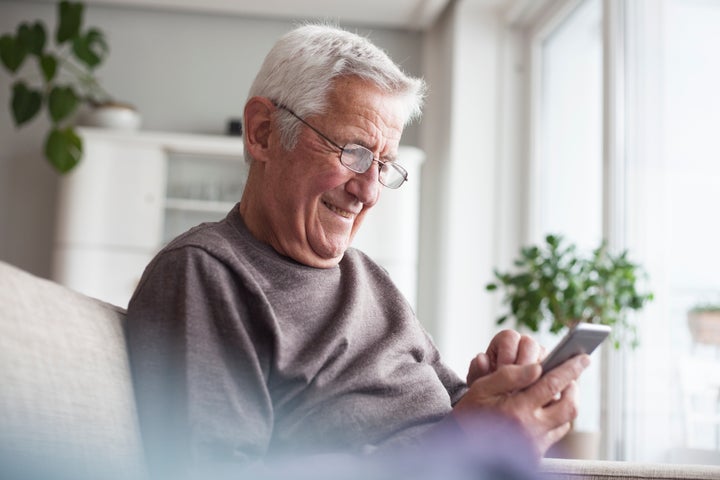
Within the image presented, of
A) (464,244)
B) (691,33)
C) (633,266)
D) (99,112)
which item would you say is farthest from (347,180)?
(99,112)

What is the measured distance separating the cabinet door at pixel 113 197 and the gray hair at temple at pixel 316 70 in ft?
11.8

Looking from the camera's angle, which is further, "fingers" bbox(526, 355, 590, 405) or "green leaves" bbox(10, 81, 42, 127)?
"green leaves" bbox(10, 81, 42, 127)

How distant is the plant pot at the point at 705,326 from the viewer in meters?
2.78

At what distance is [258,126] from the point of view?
150 cm

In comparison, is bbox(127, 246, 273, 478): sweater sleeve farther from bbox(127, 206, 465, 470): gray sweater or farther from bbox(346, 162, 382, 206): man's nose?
bbox(346, 162, 382, 206): man's nose

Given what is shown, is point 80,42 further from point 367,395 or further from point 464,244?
point 367,395

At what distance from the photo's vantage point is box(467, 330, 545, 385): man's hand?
139 centimetres

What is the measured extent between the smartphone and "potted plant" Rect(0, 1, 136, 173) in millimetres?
4099

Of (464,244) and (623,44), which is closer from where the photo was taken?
(623,44)

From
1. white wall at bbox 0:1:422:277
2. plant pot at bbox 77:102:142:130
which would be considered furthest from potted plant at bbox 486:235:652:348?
plant pot at bbox 77:102:142:130

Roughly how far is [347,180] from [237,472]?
548 mm

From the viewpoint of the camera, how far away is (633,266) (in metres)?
2.82

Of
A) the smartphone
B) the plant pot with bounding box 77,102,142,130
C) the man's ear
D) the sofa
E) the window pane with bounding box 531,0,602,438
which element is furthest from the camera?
the plant pot with bounding box 77,102,142,130

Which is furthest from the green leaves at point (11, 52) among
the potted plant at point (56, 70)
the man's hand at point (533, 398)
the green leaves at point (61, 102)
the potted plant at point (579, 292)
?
the man's hand at point (533, 398)
